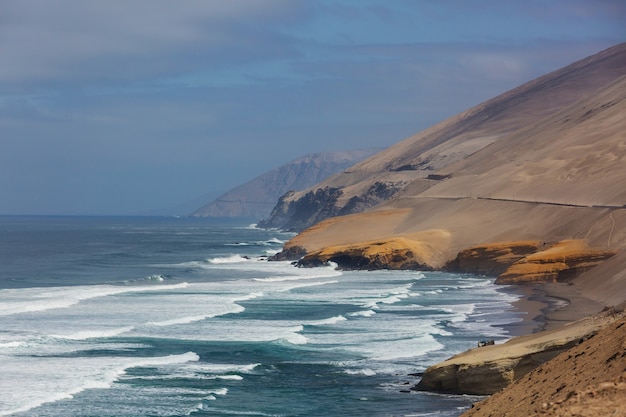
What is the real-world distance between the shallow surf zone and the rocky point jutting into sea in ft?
9.53

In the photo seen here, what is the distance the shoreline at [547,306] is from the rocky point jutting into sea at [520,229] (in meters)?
0.51

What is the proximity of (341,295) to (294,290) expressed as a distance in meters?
4.16

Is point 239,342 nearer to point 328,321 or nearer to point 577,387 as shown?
point 328,321

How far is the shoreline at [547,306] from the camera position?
3741 cm

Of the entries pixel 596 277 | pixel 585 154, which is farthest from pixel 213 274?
pixel 585 154

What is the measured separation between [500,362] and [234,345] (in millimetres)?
12795

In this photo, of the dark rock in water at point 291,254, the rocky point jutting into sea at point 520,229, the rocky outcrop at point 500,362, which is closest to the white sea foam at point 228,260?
the dark rock in water at point 291,254

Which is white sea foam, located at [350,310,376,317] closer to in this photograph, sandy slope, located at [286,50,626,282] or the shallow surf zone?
the shallow surf zone

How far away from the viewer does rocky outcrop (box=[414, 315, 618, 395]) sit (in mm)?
22047

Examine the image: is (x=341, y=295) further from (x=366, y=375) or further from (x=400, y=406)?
(x=400, y=406)

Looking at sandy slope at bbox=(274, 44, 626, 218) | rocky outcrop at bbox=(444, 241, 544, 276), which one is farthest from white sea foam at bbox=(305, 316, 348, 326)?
sandy slope at bbox=(274, 44, 626, 218)

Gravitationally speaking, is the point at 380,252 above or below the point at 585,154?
below

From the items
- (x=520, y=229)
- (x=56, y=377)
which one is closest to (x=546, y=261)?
(x=520, y=229)

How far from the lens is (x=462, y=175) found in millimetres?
111438
